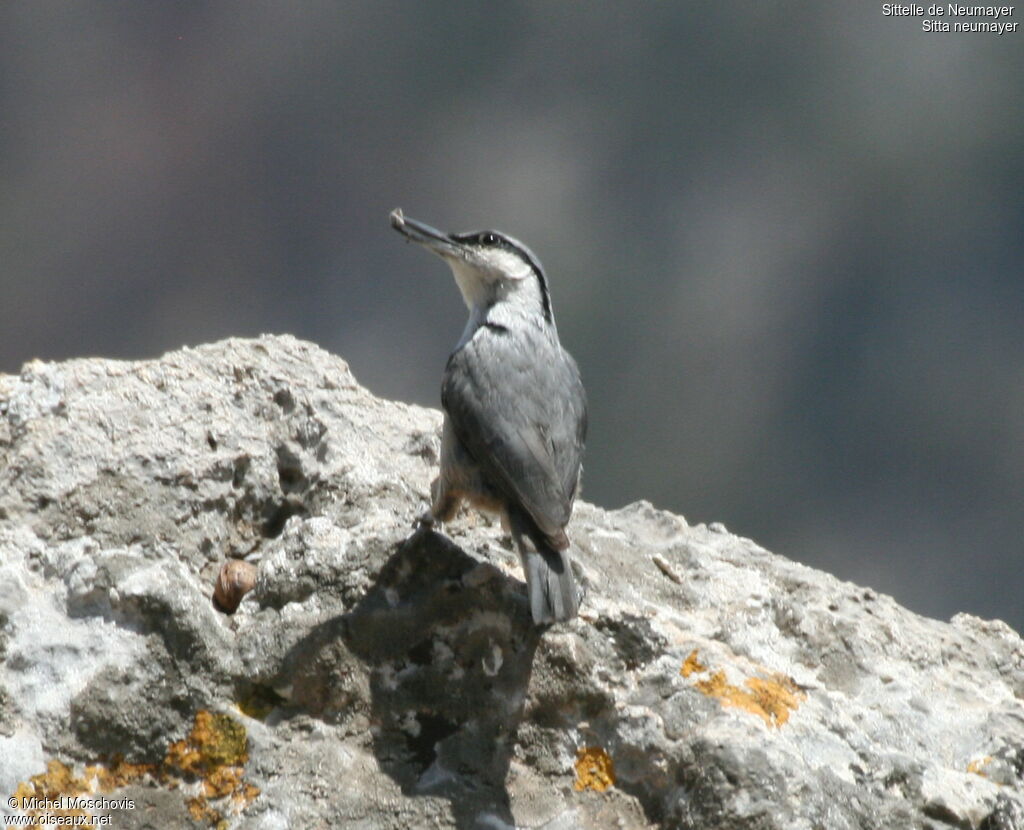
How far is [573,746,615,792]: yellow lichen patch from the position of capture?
291 centimetres

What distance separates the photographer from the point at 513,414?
3891mm

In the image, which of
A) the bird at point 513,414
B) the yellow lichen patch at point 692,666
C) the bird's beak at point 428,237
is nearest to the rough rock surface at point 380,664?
the yellow lichen patch at point 692,666

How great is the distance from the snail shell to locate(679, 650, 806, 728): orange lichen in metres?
1.18

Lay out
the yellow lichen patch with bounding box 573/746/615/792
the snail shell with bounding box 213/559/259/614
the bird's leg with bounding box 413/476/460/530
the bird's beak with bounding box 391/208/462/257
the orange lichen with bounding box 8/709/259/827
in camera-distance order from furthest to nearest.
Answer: the bird's beak with bounding box 391/208/462/257, the bird's leg with bounding box 413/476/460/530, the snail shell with bounding box 213/559/259/614, the yellow lichen patch with bounding box 573/746/615/792, the orange lichen with bounding box 8/709/259/827

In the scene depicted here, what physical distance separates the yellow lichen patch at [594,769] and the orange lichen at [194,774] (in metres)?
0.77

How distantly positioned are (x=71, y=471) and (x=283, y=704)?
92cm

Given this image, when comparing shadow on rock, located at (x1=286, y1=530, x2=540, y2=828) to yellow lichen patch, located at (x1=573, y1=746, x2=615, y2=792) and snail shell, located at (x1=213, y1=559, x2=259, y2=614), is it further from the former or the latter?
snail shell, located at (x1=213, y1=559, x2=259, y2=614)

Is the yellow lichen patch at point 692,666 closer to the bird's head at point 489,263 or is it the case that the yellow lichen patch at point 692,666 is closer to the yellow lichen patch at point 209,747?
the yellow lichen patch at point 209,747

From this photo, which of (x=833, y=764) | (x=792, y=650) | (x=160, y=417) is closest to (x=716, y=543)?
(x=792, y=650)

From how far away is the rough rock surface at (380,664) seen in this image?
2.82 metres

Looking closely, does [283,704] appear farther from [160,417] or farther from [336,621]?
[160,417]

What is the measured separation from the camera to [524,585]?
3332 mm

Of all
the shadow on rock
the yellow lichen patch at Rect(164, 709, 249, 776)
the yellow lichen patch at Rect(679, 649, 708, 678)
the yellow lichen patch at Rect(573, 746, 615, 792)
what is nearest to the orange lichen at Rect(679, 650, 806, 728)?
the yellow lichen patch at Rect(679, 649, 708, 678)

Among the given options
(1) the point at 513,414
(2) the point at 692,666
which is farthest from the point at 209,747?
(1) the point at 513,414
